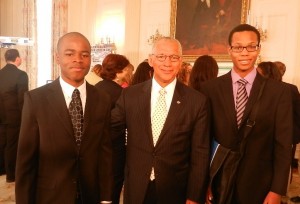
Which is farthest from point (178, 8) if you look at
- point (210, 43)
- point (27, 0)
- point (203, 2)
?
point (27, 0)

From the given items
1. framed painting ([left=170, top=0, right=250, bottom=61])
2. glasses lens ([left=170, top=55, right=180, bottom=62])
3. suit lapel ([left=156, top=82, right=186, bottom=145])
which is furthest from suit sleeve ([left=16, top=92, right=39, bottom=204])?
framed painting ([left=170, top=0, right=250, bottom=61])

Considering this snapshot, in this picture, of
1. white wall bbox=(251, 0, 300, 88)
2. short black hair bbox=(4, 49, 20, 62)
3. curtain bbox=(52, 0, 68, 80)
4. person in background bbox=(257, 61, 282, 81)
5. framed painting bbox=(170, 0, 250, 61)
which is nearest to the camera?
person in background bbox=(257, 61, 282, 81)

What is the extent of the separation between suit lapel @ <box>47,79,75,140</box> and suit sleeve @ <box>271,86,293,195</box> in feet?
4.43

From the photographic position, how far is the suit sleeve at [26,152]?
1934 mm

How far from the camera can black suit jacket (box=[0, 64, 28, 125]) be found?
16.5 feet

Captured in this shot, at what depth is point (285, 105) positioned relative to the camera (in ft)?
7.26

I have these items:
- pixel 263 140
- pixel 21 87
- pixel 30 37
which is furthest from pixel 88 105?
pixel 30 37

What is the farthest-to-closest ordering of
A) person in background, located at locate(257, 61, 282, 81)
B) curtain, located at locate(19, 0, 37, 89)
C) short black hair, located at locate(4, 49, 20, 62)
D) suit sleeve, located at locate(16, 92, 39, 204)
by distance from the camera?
1. curtain, located at locate(19, 0, 37, 89)
2. short black hair, located at locate(4, 49, 20, 62)
3. person in background, located at locate(257, 61, 282, 81)
4. suit sleeve, located at locate(16, 92, 39, 204)

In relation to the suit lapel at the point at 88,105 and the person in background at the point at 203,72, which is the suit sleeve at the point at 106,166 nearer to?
the suit lapel at the point at 88,105

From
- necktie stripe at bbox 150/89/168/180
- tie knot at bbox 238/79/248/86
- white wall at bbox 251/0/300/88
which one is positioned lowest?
necktie stripe at bbox 150/89/168/180

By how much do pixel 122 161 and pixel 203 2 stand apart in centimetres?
605

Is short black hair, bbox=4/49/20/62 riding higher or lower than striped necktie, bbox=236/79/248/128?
higher

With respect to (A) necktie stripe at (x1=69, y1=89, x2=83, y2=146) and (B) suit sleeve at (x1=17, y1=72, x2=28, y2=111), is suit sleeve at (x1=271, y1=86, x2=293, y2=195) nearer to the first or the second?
(A) necktie stripe at (x1=69, y1=89, x2=83, y2=146)

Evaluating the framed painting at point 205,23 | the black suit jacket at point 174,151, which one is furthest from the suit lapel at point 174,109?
the framed painting at point 205,23
